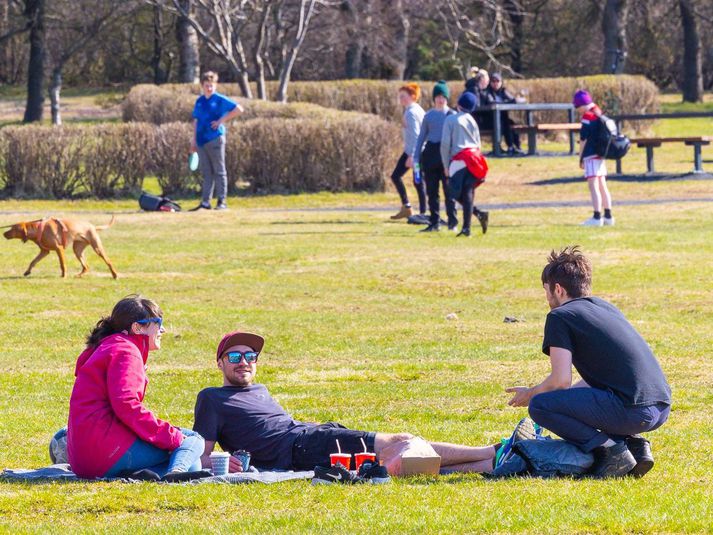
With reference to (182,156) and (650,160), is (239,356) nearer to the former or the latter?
(182,156)

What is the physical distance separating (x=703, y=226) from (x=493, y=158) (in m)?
12.2

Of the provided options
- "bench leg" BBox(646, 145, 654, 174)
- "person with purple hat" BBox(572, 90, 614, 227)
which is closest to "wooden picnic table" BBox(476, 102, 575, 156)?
"bench leg" BBox(646, 145, 654, 174)

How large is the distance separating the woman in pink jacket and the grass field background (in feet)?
0.84

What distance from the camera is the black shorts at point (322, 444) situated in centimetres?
714

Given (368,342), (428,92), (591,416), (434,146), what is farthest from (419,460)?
(428,92)

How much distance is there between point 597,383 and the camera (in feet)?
22.3

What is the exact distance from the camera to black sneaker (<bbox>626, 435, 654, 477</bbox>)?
6.70 meters

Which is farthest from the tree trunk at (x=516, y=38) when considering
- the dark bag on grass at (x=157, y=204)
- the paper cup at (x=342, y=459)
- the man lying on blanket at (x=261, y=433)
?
the paper cup at (x=342, y=459)

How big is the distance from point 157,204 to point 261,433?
16.8 m

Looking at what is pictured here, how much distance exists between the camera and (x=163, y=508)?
625cm

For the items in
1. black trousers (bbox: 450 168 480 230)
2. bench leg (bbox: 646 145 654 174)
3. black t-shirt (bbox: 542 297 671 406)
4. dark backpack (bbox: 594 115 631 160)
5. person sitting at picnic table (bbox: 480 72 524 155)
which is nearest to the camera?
black t-shirt (bbox: 542 297 671 406)

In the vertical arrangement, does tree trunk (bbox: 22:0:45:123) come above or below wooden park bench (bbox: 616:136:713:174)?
above

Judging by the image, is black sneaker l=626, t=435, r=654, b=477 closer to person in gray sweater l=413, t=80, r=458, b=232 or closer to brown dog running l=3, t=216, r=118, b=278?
brown dog running l=3, t=216, r=118, b=278

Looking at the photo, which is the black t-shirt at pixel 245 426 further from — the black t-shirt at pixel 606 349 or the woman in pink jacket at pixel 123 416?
the black t-shirt at pixel 606 349
